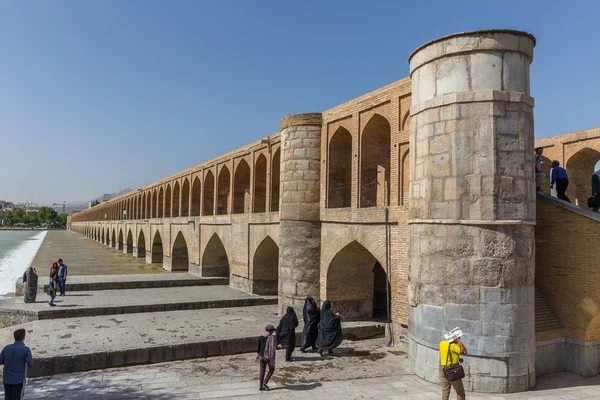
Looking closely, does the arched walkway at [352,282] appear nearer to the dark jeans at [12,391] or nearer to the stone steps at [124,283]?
the dark jeans at [12,391]

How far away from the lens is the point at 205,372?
26.2 feet

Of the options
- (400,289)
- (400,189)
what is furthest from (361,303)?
(400,189)

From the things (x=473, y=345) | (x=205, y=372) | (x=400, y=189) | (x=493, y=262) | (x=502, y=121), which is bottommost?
(x=205, y=372)

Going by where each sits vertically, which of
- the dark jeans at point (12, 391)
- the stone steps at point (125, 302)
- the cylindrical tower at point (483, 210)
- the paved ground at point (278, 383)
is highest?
the cylindrical tower at point (483, 210)

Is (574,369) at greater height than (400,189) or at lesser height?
lesser

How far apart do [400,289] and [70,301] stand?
9.42 m

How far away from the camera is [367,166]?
10.8 meters

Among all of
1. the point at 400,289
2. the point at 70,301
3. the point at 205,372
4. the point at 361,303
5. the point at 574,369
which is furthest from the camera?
the point at 70,301

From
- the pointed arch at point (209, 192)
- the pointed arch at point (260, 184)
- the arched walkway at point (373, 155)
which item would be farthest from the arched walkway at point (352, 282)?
the pointed arch at point (209, 192)

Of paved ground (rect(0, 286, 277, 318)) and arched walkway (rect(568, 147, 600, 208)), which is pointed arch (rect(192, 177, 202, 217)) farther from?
arched walkway (rect(568, 147, 600, 208))

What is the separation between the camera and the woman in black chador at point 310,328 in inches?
368

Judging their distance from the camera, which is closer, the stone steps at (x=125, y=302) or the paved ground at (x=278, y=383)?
the paved ground at (x=278, y=383)

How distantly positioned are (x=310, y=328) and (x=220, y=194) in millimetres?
11491

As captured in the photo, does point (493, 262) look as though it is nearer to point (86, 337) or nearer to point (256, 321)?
point (256, 321)
